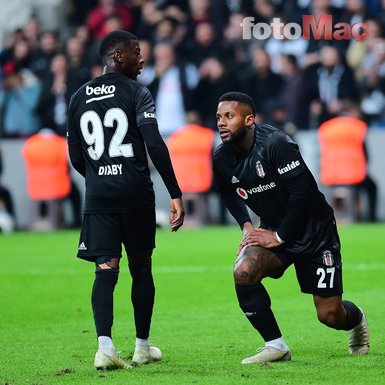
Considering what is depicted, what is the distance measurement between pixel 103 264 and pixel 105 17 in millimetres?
16906

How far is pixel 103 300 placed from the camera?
23.5 ft

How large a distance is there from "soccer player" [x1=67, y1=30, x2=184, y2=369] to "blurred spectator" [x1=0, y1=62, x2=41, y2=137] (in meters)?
14.9

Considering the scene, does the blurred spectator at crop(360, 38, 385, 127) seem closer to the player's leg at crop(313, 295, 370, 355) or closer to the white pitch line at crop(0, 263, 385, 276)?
the white pitch line at crop(0, 263, 385, 276)

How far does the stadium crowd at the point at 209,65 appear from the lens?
66.3 ft

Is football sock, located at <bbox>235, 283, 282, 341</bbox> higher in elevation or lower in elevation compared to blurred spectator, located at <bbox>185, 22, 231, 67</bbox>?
lower

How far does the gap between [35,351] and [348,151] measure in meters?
12.0

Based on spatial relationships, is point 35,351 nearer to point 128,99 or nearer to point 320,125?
point 128,99

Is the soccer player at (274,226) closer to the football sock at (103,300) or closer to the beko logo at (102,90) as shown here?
the beko logo at (102,90)

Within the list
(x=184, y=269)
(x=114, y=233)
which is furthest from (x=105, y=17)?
(x=114, y=233)

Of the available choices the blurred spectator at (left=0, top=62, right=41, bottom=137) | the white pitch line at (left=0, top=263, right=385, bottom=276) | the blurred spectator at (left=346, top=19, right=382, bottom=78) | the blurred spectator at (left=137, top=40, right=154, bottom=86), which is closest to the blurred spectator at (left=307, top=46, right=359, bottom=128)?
the blurred spectator at (left=346, top=19, right=382, bottom=78)

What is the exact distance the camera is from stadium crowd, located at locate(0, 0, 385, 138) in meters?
20.2

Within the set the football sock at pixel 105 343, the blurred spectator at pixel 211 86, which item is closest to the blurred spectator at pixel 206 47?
the blurred spectator at pixel 211 86

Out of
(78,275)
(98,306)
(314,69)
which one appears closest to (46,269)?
(78,275)

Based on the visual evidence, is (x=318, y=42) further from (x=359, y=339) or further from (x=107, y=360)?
(x=107, y=360)
